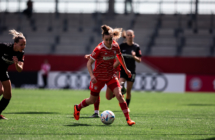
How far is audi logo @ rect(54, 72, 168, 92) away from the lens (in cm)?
2183

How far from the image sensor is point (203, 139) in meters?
5.32

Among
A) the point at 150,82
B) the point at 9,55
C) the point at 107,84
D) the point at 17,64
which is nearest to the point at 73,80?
the point at 150,82

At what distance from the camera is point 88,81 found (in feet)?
73.6

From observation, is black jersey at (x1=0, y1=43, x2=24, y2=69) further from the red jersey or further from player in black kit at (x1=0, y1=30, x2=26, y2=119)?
the red jersey

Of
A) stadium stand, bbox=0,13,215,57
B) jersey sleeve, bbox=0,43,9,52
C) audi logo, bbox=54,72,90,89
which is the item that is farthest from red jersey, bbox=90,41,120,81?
stadium stand, bbox=0,13,215,57

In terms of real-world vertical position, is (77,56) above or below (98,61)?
below

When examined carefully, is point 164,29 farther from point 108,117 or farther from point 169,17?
point 108,117

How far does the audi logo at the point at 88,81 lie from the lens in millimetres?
21828

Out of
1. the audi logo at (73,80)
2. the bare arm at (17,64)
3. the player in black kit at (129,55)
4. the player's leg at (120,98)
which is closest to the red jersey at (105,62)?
the player's leg at (120,98)

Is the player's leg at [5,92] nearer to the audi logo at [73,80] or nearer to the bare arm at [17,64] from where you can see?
the bare arm at [17,64]

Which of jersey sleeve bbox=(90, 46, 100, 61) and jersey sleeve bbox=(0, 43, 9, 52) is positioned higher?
jersey sleeve bbox=(0, 43, 9, 52)

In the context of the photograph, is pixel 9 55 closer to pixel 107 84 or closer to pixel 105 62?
pixel 105 62

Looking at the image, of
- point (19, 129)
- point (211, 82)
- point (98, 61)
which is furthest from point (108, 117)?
point (211, 82)

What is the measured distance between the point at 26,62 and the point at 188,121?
19.8 metres
